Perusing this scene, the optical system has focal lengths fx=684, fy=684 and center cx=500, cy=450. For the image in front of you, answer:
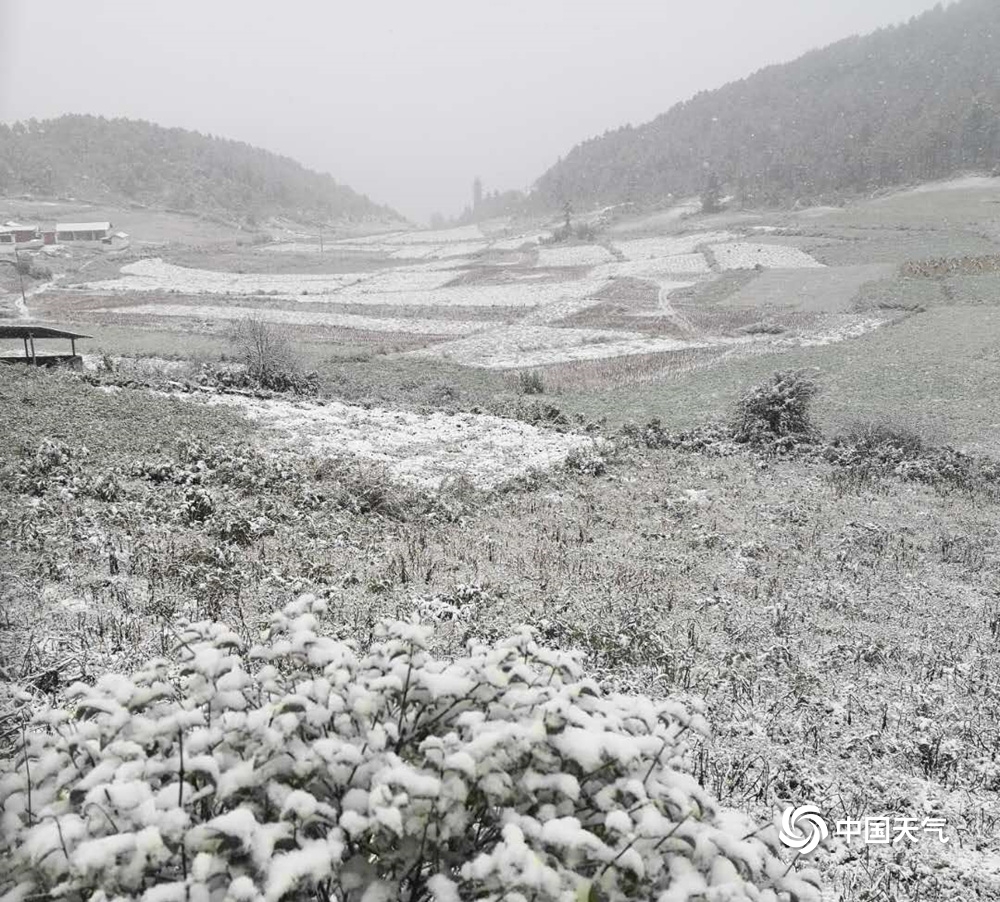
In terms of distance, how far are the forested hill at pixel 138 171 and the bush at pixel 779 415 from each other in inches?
5504

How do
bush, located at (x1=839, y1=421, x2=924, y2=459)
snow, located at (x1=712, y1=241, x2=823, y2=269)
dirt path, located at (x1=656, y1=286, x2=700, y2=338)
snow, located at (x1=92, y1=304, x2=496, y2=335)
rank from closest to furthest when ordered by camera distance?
1. bush, located at (x1=839, y1=421, x2=924, y2=459)
2. dirt path, located at (x1=656, y1=286, x2=700, y2=338)
3. snow, located at (x1=92, y1=304, x2=496, y2=335)
4. snow, located at (x1=712, y1=241, x2=823, y2=269)

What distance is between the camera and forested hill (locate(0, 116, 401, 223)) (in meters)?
135

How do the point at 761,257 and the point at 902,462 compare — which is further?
the point at 761,257

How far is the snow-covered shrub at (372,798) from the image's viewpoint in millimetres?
2242

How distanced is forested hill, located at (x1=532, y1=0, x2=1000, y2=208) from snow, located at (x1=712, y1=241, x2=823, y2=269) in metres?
36.7

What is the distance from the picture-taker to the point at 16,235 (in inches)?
3162

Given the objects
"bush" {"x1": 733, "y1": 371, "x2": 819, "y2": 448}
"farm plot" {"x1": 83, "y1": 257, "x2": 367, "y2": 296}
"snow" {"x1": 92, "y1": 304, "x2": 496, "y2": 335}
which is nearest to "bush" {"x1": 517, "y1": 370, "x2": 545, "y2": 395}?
"bush" {"x1": 733, "y1": 371, "x2": 819, "y2": 448}

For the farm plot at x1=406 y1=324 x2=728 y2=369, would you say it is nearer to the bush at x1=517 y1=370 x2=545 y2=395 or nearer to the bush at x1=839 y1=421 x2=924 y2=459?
the bush at x1=517 y1=370 x2=545 y2=395

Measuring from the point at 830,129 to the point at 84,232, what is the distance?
12739cm

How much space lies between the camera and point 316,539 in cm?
1052

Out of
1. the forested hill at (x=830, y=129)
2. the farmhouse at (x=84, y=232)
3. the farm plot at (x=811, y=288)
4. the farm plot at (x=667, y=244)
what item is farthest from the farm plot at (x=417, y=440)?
the forested hill at (x=830, y=129)

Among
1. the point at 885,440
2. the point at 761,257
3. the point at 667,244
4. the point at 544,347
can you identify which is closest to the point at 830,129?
the point at 667,244

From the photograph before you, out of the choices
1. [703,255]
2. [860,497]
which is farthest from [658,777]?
[703,255]

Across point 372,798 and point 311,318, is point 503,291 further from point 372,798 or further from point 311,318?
point 372,798
